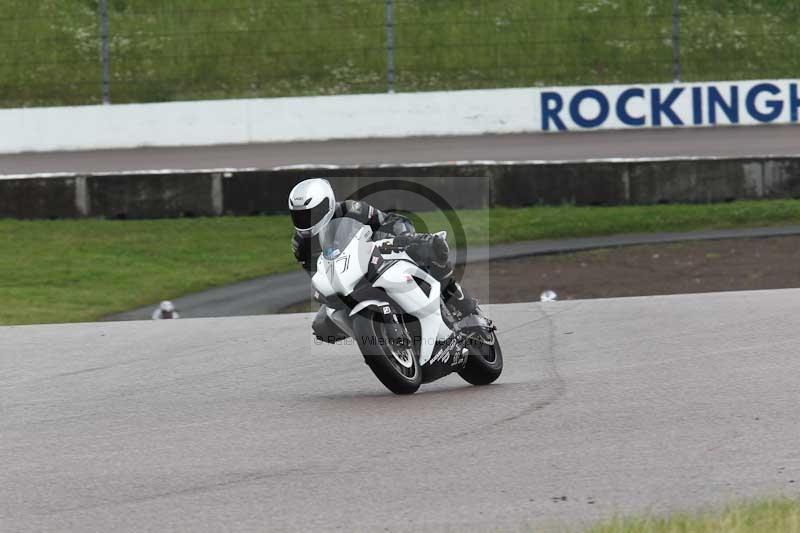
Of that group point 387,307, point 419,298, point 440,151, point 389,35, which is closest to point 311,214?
point 387,307

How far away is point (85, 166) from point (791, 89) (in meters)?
12.0

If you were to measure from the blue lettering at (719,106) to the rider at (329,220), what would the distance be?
16481 millimetres

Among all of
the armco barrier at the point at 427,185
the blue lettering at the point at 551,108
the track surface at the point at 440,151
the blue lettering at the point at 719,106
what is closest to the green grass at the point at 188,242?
the armco barrier at the point at 427,185

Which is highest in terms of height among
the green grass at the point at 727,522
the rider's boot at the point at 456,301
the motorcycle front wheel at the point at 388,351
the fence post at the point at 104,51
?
the fence post at the point at 104,51

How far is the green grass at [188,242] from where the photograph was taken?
570 inches

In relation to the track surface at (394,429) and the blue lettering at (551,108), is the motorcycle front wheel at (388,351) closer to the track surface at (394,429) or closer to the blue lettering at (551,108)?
the track surface at (394,429)

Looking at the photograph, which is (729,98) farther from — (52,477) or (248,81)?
(52,477)

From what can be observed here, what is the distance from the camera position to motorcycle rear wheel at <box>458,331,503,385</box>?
767 centimetres

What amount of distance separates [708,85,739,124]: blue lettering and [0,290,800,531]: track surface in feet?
44.9

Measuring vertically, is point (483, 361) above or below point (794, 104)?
below

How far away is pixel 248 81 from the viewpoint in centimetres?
2655

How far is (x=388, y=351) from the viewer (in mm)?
7055

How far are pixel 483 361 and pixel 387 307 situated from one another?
1001 millimetres

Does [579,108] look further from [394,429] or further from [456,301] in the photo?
[394,429]
